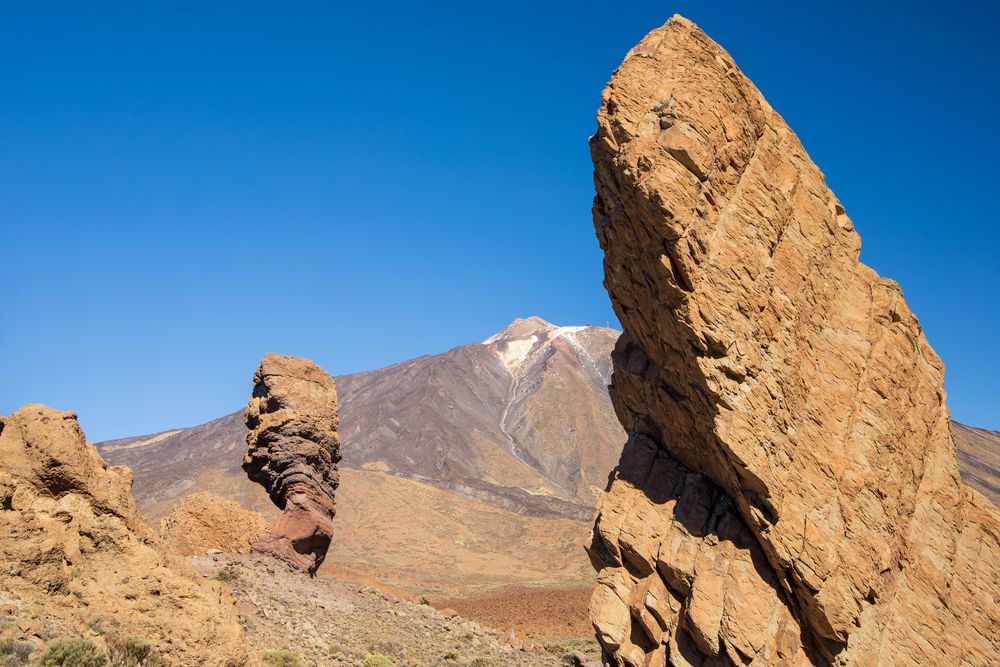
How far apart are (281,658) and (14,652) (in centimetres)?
763

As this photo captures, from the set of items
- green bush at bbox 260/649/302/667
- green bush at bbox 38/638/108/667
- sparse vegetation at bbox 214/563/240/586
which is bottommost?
green bush at bbox 260/649/302/667

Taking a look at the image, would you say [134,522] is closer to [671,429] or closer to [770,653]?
[671,429]

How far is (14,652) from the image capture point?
954 cm

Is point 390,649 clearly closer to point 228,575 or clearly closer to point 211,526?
point 228,575

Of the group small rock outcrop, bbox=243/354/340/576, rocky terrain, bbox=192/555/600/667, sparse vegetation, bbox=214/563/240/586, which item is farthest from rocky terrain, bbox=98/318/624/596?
sparse vegetation, bbox=214/563/240/586

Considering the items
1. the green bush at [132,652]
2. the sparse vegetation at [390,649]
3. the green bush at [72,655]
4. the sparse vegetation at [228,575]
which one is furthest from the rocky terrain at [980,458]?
the green bush at [72,655]

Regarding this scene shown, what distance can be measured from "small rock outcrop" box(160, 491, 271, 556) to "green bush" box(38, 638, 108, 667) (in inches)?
624

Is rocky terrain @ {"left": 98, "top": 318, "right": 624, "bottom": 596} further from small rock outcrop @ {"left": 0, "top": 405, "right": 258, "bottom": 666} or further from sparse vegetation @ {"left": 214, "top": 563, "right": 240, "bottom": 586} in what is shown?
small rock outcrop @ {"left": 0, "top": 405, "right": 258, "bottom": 666}

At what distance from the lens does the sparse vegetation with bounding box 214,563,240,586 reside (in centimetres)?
2092

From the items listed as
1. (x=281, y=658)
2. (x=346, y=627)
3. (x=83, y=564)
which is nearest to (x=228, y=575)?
(x=346, y=627)

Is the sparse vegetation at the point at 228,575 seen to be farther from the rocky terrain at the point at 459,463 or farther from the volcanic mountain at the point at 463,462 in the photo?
the volcanic mountain at the point at 463,462

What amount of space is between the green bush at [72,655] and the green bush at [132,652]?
323 millimetres

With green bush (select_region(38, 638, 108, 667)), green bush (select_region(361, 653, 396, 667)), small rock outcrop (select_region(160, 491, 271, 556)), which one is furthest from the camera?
small rock outcrop (select_region(160, 491, 271, 556))

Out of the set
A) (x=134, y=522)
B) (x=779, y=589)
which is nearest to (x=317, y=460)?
(x=134, y=522)
